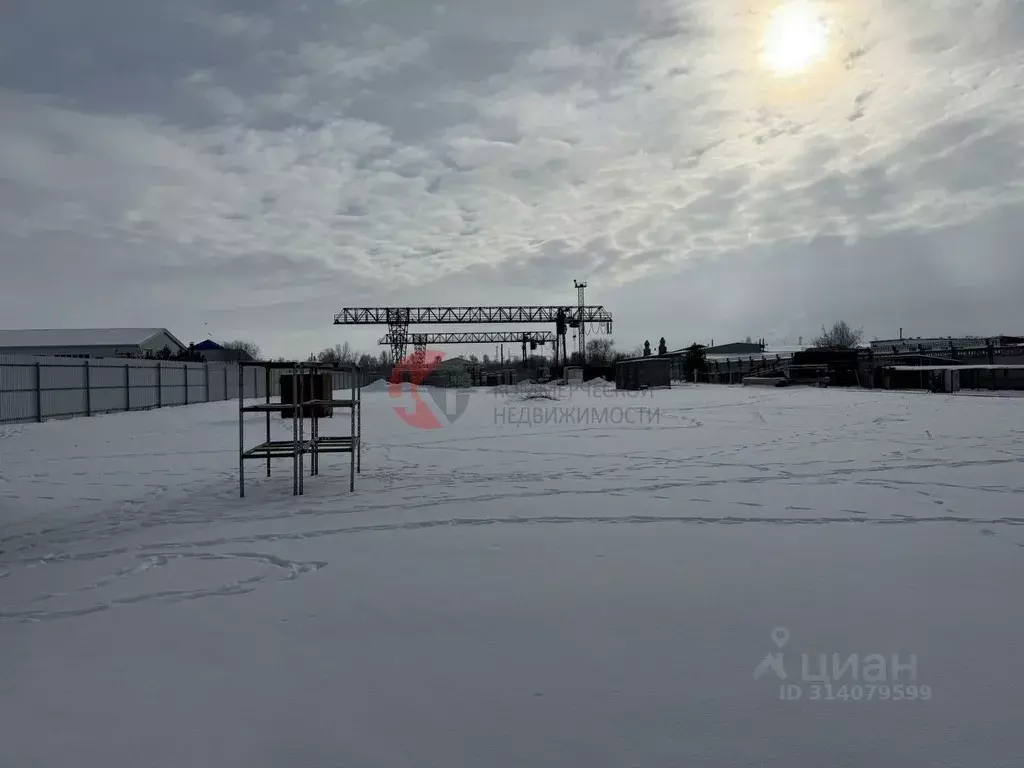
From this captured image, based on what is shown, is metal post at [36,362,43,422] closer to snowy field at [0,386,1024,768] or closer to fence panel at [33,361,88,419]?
fence panel at [33,361,88,419]

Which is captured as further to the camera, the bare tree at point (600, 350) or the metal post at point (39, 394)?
the bare tree at point (600, 350)

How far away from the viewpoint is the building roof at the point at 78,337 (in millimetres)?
60688

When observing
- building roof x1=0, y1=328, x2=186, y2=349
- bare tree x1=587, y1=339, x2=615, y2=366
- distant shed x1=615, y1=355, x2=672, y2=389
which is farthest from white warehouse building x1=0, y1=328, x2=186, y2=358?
bare tree x1=587, y1=339, x2=615, y2=366

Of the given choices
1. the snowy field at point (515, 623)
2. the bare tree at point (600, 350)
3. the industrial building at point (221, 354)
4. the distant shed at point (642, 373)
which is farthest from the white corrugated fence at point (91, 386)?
the bare tree at point (600, 350)

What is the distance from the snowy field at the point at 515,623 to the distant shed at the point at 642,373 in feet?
127

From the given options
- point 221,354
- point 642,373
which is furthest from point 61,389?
point 221,354

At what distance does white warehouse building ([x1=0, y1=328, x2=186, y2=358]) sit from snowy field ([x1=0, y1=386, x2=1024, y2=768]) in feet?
184

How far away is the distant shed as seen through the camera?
159 ft

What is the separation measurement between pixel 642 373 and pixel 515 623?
149 ft

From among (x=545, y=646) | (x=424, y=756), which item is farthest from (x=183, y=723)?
(x=545, y=646)

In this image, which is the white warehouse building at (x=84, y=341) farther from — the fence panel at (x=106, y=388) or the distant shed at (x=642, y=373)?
the distant shed at (x=642, y=373)

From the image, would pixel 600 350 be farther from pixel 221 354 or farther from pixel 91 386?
pixel 91 386

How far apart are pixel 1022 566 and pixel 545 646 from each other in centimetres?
416

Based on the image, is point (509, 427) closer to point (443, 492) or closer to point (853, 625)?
point (443, 492)
